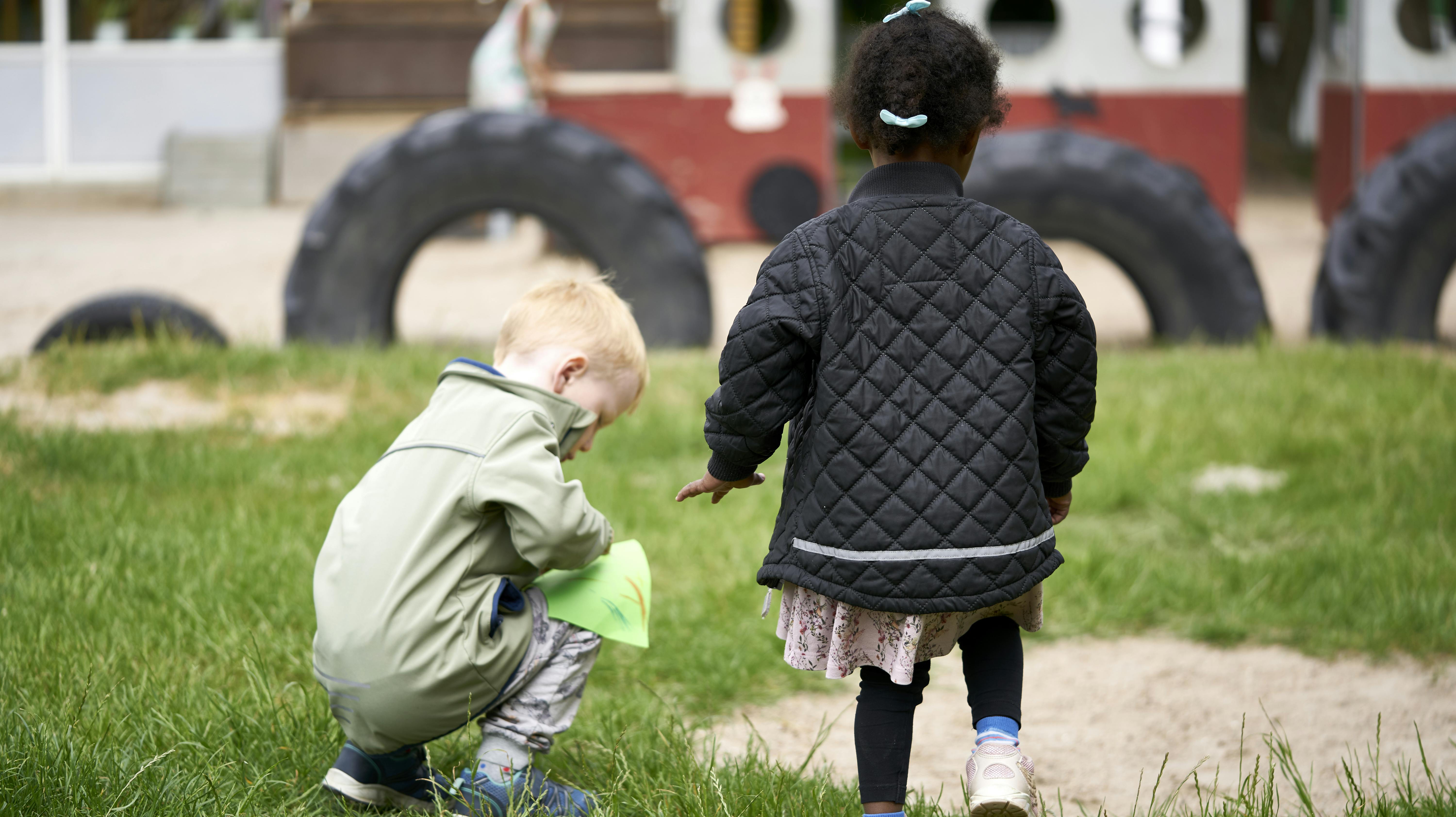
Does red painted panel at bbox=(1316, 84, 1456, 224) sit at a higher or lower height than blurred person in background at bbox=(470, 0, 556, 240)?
lower

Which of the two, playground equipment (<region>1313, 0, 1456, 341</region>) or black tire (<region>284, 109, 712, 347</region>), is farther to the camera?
playground equipment (<region>1313, 0, 1456, 341</region>)

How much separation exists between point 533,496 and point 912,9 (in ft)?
3.06

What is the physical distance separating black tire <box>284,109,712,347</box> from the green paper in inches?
152

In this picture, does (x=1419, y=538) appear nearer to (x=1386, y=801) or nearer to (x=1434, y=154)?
(x=1386, y=801)

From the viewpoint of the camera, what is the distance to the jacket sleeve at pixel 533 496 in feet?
6.63

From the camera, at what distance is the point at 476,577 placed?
82.4 inches

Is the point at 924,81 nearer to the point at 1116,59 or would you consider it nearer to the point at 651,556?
the point at 651,556

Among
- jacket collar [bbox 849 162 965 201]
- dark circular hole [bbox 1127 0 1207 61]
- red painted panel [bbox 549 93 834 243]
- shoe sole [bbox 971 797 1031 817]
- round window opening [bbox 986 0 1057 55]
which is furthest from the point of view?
red painted panel [bbox 549 93 834 243]

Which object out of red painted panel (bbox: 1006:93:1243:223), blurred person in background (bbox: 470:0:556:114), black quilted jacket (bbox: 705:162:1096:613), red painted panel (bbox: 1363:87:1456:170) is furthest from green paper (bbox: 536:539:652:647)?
blurred person in background (bbox: 470:0:556:114)

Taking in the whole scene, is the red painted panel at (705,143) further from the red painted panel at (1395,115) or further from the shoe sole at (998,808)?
the shoe sole at (998,808)

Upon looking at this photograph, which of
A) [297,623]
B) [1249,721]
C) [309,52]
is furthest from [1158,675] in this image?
[309,52]

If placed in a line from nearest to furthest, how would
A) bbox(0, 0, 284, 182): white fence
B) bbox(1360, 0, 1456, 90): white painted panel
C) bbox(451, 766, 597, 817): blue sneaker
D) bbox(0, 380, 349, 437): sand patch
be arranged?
bbox(451, 766, 597, 817): blue sneaker < bbox(0, 380, 349, 437): sand patch < bbox(1360, 0, 1456, 90): white painted panel < bbox(0, 0, 284, 182): white fence

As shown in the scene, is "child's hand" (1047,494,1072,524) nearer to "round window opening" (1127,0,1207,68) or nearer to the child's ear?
the child's ear

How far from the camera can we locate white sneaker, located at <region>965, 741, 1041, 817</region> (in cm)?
183
